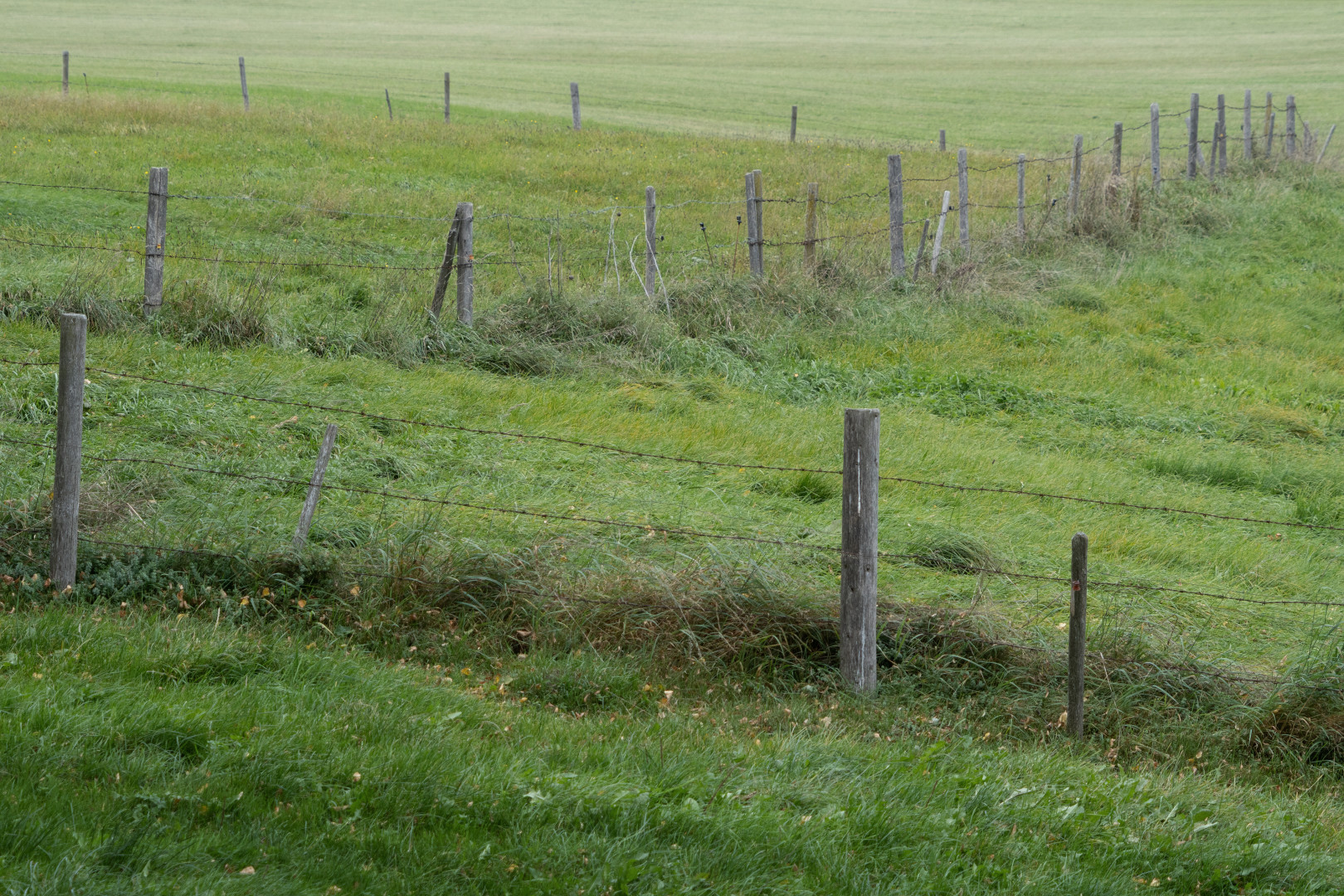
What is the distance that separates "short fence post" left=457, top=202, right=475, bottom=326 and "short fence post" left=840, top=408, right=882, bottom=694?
635 cm

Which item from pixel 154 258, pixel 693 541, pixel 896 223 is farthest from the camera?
pixel 896 223

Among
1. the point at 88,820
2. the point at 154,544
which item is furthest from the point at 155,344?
the point at 88,820

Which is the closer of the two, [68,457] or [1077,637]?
[1077,637]

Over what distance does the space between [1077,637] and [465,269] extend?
7273mm

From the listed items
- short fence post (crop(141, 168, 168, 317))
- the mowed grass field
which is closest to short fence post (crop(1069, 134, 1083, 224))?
short fence post (crop(141, 168, 168, 317))

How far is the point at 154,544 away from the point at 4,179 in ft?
45.0

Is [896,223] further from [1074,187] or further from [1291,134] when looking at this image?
[1291,134]

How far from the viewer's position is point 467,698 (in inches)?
187

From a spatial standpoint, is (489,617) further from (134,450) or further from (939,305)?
(939,305)

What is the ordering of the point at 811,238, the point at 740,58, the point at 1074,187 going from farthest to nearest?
the point at 740,58 → the point at 1074,187 → the point at 811,238

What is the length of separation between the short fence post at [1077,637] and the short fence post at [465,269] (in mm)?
7090

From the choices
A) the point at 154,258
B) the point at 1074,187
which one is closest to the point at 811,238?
the point at 1074,187

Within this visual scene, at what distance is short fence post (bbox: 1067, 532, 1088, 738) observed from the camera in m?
4.95

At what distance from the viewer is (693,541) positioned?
6.62m
